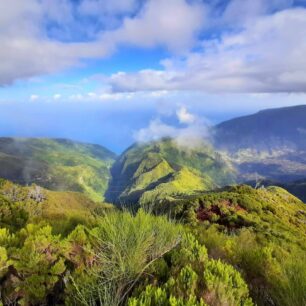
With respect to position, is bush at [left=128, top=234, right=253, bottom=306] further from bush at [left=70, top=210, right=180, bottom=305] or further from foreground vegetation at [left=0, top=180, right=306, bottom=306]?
bush at [left=70, top=210, right=180, bottom=305]

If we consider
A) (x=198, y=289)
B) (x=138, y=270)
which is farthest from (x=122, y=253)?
(x=198, y=289)

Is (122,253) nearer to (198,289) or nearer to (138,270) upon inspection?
(138,270)

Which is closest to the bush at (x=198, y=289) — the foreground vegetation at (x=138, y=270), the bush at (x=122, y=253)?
the foreground vegetation at (x=138, y=270)

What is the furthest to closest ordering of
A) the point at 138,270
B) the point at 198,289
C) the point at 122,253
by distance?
the point at 122,253, the point at 138,270, the point at 198,289

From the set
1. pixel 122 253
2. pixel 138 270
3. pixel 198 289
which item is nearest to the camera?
pixel 198 289

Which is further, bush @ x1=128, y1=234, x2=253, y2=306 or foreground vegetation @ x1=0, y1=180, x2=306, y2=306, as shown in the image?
foreground vegetation @ x1=0, y1=180, x2=306, y2=306

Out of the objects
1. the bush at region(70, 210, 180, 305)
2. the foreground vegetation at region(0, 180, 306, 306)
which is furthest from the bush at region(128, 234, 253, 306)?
the bush at region(70, 210, 180, 305)

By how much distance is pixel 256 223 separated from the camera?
51469mm

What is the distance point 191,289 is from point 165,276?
146 centimetres

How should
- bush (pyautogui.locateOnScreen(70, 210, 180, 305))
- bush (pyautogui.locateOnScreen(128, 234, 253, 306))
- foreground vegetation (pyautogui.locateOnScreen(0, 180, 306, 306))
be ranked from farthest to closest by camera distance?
bush (pyautogui.locateOnScreen(70, 210, 180, 305)) → foreground vegetation (pyautogui.locateOnScreen(0, 180, 306, 306)) → bush (pyautogui.locateOnScreen(128, 234, 253, 306))

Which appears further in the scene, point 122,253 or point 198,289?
point 122,253

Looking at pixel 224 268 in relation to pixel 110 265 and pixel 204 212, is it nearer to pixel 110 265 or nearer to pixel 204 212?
pixel 110 265

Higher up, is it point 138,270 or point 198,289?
point 198,289

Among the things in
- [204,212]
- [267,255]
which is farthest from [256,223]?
[267,255]
